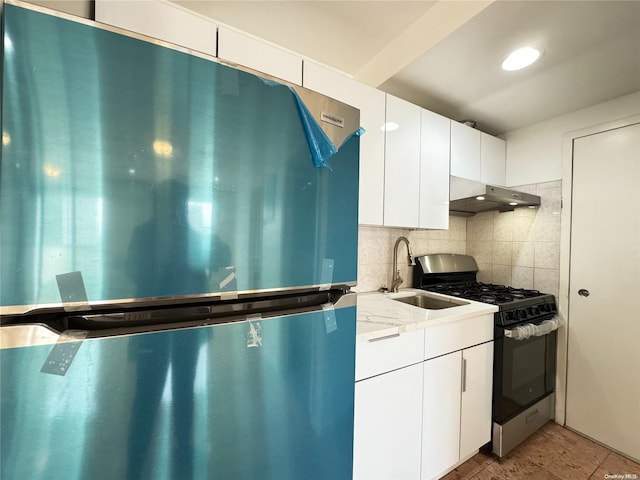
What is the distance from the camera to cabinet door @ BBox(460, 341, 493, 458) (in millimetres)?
1411

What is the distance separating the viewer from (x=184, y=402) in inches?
23.0

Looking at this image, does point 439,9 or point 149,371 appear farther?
point 439,9

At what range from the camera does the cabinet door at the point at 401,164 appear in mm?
1542

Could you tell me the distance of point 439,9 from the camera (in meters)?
1.24

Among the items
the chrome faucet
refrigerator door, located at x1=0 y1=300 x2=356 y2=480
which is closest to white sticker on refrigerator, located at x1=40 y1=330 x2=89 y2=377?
refrigerator door, located at x1=0 y1=300 x2=356 y2=480

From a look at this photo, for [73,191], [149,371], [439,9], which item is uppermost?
[439,9]

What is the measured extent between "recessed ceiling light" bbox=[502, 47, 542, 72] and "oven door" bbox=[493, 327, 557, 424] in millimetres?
1535

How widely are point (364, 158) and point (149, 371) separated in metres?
1.34

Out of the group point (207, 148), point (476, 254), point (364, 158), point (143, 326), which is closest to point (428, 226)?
point (364, 158)

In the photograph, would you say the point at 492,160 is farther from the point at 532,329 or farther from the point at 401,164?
the point at 532,329

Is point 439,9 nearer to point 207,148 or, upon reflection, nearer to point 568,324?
point 207,148

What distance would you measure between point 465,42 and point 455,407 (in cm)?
192

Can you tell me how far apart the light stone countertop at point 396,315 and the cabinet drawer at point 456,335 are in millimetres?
43

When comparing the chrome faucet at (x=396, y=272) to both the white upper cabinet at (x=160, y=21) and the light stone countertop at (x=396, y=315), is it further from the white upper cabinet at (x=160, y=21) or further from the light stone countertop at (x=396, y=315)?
the white upper cabinet at (x=160, y=21)
